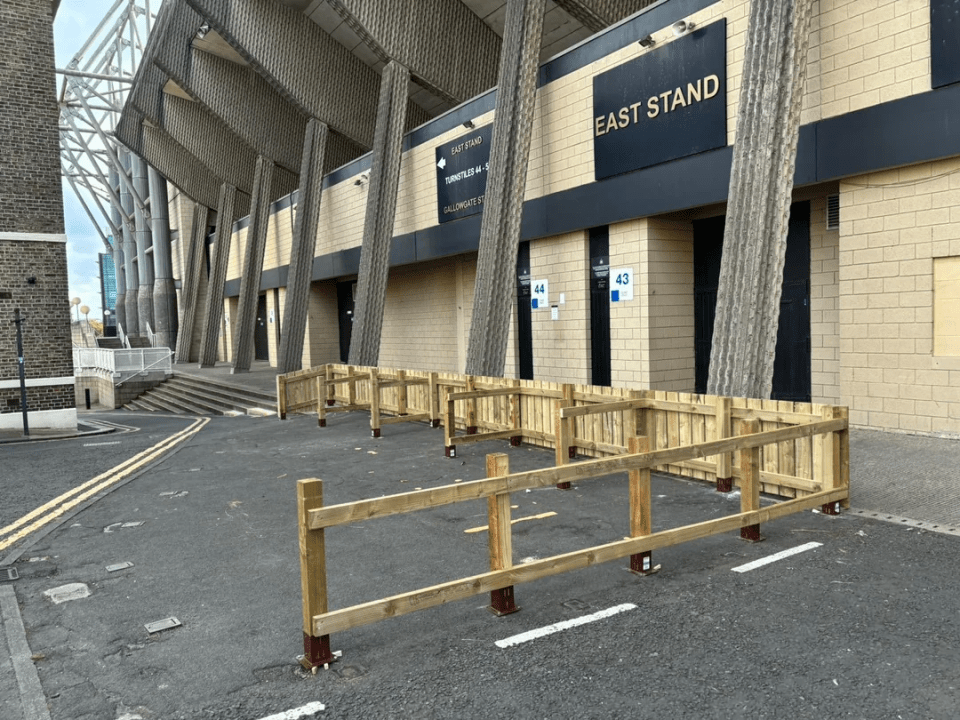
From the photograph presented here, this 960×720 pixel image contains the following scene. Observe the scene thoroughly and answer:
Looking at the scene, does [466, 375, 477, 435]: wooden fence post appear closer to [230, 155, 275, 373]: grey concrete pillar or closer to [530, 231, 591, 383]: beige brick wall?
[530, 231, 591, 383]: beige brick wall

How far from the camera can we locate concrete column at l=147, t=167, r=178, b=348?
44875 millimetres

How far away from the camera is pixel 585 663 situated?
4.24 metres

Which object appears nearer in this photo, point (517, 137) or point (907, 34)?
point (907, 34)

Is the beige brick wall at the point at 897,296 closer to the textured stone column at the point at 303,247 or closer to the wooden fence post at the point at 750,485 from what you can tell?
the wooden fence post at the point at 750,485

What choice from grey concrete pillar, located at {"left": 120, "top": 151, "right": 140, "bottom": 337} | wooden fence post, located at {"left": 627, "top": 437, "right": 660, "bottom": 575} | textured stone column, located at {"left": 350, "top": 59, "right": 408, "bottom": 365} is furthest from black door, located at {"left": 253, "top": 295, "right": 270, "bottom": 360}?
wooden fence post, located at {"left": 627, "top": 437, "right": 660, "bottom": 575}

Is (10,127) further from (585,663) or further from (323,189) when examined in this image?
(585,663)

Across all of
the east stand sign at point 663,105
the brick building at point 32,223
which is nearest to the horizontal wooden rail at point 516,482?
the east stand sign at point 663,105

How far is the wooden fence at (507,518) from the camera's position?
4.32 meters

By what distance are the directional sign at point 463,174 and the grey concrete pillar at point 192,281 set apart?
24.4m

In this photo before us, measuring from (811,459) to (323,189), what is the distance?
79.5ft

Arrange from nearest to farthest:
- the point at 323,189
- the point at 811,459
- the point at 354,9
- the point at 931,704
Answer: the point at 931,704 < the point at 811,459 < the point at 354,9 < the point at 323,189

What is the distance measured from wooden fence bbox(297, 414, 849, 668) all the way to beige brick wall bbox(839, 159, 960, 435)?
4.27 metres

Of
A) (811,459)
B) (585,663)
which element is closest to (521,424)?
(811,459)

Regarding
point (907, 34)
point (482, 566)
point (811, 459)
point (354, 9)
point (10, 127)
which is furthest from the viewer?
point (354, 9)
